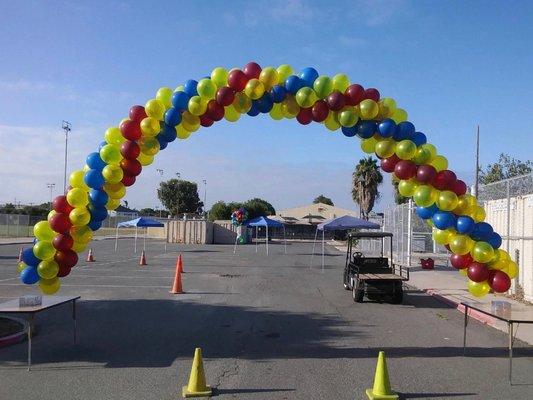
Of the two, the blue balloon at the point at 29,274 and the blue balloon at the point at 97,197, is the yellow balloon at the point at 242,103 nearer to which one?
the blue balloon at the point at 97,197

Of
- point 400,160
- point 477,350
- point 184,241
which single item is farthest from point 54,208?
point 184,241

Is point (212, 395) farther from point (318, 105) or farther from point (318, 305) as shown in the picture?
point (318, 305)

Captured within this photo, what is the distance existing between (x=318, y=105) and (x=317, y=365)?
408 centimetres

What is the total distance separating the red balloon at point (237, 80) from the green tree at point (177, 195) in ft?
347

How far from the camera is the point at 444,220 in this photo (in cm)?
820

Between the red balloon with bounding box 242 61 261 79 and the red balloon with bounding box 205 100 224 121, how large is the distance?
713 mm

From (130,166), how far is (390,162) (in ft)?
14.2

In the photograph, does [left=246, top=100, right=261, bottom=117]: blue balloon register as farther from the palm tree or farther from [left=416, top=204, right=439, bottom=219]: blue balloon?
the palm tree

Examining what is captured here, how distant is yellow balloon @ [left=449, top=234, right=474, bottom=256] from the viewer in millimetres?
8117

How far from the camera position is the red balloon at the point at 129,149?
896 cm

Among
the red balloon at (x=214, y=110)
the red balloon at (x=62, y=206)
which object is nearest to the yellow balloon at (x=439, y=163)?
the red balloon at (x=214, y=110)

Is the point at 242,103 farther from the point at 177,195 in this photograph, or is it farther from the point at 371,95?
the point at 177,195

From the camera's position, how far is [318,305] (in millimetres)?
13961

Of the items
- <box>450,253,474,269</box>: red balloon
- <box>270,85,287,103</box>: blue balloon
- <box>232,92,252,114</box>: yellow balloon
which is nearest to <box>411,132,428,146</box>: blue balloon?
<box>450,253,474,269</box>: red balloon
